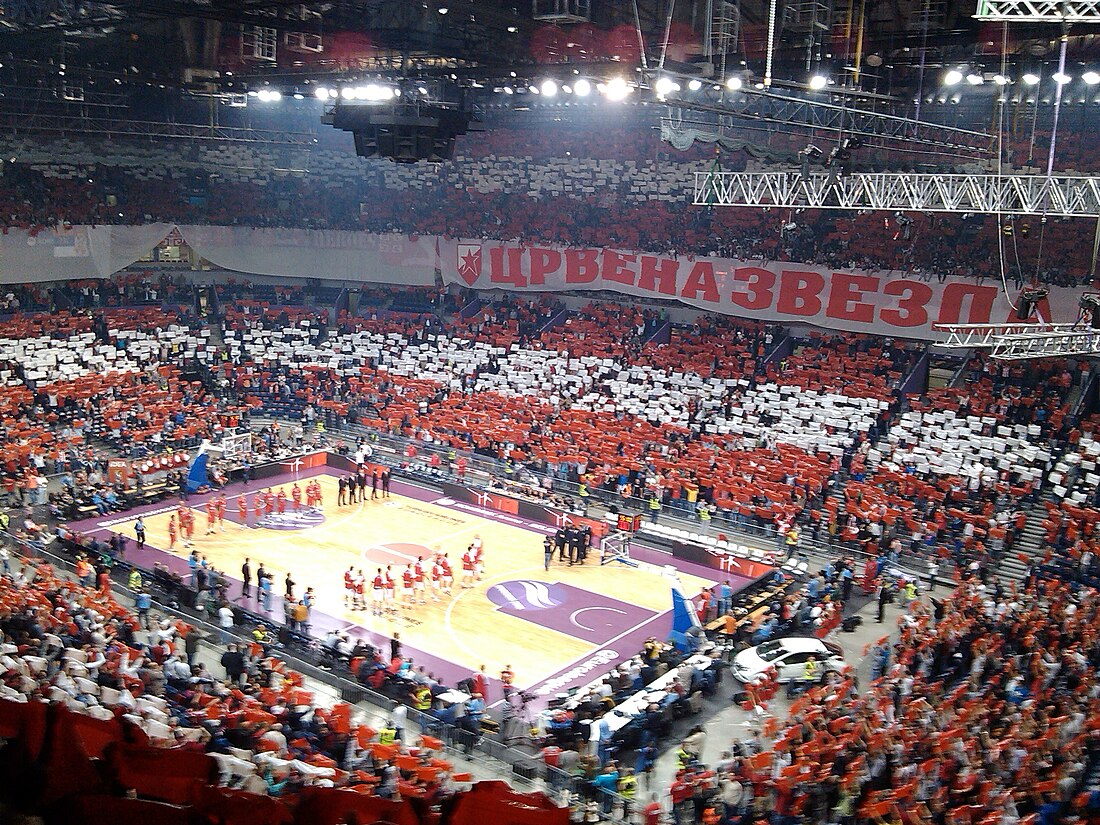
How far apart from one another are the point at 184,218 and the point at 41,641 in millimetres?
34520

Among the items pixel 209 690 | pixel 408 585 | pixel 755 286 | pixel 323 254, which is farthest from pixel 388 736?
pixel 323 254

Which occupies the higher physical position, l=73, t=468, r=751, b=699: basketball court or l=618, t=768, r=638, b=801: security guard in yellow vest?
l=618, t=768, r=638, b=801: security guard in yellow vest

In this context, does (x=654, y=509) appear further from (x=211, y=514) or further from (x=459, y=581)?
(x=211, y=514)

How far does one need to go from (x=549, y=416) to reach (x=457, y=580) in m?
11.4

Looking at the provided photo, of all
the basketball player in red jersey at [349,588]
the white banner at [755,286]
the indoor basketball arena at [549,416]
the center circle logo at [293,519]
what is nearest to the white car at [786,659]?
the indoor basketball arena at [549,416]

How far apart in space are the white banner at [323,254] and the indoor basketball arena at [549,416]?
0.20 metres

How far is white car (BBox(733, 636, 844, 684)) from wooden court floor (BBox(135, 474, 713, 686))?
3529 millimetres

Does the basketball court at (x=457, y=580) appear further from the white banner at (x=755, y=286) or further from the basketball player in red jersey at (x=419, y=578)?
the white banner at (x=755, y=286)

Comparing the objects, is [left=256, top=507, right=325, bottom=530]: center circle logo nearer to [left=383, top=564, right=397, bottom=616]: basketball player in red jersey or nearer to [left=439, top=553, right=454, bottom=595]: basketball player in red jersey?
[left=383, top=564, right=397, bottom=616]: basketball player in red jersey

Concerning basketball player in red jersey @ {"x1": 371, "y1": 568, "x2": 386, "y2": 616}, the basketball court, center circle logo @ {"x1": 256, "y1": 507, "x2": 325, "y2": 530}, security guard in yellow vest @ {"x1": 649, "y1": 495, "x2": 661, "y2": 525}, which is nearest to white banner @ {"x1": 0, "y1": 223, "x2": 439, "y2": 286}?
the basketball court

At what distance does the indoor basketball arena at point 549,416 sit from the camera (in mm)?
14227

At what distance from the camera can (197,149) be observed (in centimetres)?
4803

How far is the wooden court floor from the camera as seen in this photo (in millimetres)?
21688

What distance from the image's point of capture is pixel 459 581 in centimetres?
2495
